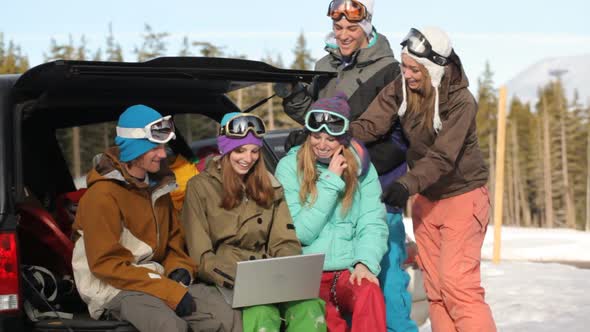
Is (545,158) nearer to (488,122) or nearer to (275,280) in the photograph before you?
(488,122)

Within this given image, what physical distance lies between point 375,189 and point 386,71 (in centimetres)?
79

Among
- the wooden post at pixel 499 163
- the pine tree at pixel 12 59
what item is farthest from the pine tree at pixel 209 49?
the wooden post at pixel 499 163

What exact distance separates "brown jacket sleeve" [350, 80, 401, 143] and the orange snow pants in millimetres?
526

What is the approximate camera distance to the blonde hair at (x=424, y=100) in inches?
212

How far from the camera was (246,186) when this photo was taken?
16.9 ft

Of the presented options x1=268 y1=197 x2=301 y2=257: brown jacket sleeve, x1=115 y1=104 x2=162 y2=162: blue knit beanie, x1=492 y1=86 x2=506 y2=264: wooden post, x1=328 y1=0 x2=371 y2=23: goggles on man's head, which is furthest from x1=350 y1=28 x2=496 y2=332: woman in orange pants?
x1=492 y1=86 x2=506 y2=264: wooden post

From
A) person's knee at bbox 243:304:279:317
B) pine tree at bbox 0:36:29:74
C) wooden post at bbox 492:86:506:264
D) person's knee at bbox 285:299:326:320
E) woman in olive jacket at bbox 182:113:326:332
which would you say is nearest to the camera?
person's knee at bbox 243:304:279:317

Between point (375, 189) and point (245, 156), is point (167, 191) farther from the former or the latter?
point (375, 189)

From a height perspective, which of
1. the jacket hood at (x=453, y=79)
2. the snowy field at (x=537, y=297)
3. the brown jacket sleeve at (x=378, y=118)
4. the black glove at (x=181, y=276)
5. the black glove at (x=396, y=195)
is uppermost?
the jacket hood at (x=453, y=79)

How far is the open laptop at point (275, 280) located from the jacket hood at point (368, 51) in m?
1.52

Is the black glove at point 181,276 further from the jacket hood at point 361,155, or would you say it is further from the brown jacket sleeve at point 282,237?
the jacket hood at point 361,155

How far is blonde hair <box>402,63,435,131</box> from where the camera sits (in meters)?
5.39

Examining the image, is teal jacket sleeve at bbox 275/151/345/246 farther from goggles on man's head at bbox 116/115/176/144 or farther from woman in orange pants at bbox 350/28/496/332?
goggles on man's head at bbox 116/115/176/144

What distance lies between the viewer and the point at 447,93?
215 inches
